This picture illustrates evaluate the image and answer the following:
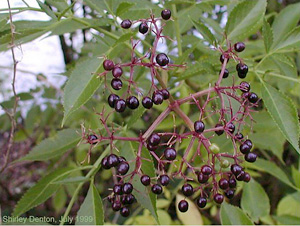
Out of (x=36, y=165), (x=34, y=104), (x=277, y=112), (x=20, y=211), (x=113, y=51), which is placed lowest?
(x=36, y=165)

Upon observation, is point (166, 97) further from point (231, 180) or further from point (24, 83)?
point (24, 83)

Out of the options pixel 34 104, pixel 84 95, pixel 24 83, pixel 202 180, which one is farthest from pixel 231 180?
pixel 24 83

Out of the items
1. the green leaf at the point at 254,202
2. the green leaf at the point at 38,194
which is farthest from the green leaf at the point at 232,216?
the green leaf at the point at 38,194

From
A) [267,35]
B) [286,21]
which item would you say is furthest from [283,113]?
[286,21]

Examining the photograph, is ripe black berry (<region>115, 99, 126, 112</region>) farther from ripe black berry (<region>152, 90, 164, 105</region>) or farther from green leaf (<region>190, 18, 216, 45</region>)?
green leaf (<region>190, 18, 216, 45</region>)

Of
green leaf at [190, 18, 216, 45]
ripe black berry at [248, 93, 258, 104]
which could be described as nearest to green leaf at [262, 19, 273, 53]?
green leaf at [190, 18, 216, 45]

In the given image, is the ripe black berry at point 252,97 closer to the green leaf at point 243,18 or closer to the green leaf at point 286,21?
the green leaf at point 243,18

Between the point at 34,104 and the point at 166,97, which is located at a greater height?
the point at 166,97
